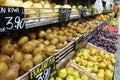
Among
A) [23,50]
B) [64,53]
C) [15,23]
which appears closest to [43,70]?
[23,50]

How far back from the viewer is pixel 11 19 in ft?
4.59

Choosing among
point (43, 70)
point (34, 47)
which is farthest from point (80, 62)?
point (43, 70)

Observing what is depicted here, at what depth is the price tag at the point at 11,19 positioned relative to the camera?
1.31 m

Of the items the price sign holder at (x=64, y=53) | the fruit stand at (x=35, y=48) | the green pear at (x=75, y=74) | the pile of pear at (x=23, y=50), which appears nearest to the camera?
the fruit stand at (x=35, y=48)

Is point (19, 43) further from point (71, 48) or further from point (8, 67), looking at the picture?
point (71, 48)

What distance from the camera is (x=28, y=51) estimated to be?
183 cm

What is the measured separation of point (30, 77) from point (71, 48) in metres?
1.19

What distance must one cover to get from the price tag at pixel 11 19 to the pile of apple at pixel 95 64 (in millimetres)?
1503

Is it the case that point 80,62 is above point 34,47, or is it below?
below

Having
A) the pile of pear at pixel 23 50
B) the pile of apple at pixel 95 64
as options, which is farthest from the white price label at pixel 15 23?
the pile of apple at pixel 95 64

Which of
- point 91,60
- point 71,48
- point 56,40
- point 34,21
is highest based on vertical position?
point 34,21

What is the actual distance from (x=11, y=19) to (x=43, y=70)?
478 millimetres

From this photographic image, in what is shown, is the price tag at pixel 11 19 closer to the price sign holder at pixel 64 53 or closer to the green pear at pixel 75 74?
the price sign holder at pixel 64 53

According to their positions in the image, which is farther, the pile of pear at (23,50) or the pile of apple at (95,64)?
the pile of apple at (95,64)
